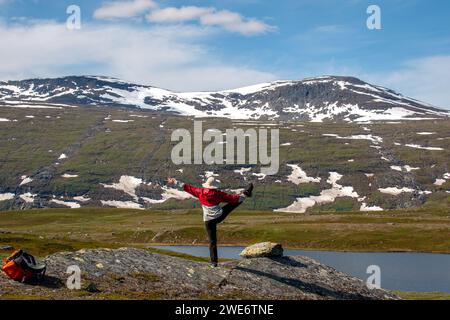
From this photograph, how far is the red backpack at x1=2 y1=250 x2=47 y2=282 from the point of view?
89.8ft

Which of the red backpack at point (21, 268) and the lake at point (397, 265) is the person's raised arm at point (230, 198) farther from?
the lake at point (397, 265)

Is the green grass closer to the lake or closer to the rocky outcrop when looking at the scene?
the lake

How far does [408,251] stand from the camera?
13612cm

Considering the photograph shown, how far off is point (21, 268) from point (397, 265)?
95257mm

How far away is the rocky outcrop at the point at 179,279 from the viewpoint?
28477 millimetres

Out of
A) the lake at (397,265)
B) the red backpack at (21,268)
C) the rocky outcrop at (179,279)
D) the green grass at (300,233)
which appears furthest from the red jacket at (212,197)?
the green grass at (300,233)

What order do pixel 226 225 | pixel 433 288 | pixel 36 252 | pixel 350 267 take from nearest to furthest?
pixel 36 252 < pixel 433 288 < pixel 350 267 < pixel 226 225

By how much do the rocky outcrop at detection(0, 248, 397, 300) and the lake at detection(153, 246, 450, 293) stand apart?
5085 centimetres

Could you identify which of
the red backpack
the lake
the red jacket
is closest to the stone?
the red jacket

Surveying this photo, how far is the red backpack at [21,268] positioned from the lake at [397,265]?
64278 mm
